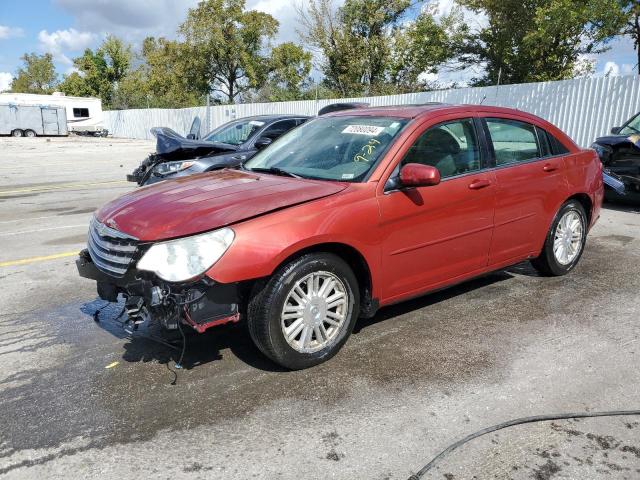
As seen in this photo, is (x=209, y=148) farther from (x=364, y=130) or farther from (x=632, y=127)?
(x=632, y=127)

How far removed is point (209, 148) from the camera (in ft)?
28.8

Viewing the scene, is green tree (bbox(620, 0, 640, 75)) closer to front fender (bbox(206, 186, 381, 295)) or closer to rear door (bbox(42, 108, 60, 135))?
front fender (bbox(206, 186, 381, 295))

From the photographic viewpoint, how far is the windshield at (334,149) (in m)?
4.02

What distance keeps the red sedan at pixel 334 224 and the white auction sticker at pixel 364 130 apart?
0.08ft

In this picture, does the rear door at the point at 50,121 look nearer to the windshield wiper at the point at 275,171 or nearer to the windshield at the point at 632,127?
the windshield at the point at 632,127

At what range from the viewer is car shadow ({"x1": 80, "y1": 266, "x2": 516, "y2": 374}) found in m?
3.71

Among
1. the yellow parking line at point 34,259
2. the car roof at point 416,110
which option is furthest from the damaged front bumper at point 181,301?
the yellow parking line at point 34,259

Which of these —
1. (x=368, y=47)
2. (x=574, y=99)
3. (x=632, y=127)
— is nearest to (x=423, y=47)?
(x=368, y=47)

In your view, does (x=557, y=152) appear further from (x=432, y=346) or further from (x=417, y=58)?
(x=417, y=58)

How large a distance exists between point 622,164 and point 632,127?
3.37 feet

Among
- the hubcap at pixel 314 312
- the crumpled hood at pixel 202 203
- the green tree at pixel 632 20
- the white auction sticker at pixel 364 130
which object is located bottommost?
the hubcap at pixel 314 312

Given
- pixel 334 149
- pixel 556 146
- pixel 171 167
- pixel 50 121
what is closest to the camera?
pixel 334 149

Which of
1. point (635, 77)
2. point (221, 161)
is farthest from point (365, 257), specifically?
point (635, 77)

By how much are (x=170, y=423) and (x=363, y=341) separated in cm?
158
